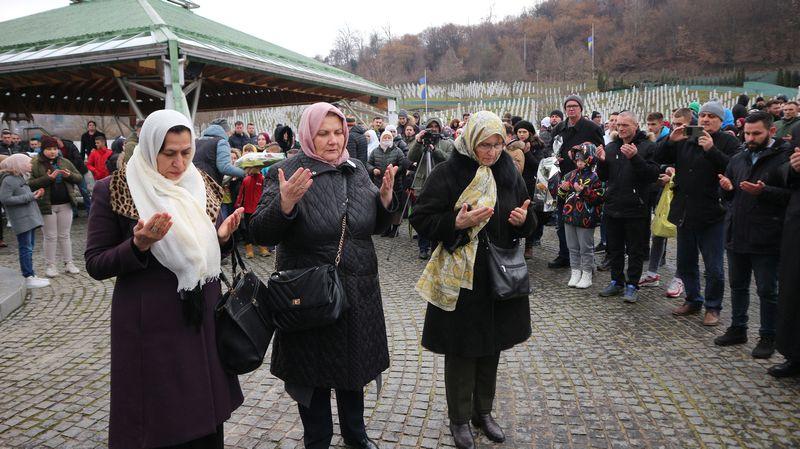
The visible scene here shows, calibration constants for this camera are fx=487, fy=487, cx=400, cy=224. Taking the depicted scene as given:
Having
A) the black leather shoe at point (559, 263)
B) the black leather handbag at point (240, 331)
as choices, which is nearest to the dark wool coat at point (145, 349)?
the black leather handbag at point (240, 331)

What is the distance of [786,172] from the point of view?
388 cm

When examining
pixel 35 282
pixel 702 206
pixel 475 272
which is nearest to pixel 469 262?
pixel 475 272

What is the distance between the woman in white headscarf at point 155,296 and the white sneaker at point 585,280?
533 centimetres

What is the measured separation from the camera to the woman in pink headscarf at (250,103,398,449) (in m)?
2.61

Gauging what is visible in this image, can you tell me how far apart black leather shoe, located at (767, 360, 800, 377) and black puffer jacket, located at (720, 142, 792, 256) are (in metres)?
0.89

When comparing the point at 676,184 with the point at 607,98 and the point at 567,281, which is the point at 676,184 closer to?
the point at 567,281

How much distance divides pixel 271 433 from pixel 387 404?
0.84 meters

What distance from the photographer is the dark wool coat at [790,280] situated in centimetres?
372

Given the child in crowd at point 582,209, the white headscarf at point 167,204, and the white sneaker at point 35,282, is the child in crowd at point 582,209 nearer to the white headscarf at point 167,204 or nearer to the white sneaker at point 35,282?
the white headscarf at point 167,204

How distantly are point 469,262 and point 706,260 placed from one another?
3.61 m

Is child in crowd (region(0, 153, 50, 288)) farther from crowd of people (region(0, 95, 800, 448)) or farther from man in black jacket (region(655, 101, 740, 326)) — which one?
man in black jacket (region(655, 101, 740, 326))


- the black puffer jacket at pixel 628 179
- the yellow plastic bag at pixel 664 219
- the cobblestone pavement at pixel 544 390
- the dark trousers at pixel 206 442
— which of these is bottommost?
the cobblestone pavement at pixel 544 390

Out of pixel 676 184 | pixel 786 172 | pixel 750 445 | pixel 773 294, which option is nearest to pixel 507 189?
pixel 750 445

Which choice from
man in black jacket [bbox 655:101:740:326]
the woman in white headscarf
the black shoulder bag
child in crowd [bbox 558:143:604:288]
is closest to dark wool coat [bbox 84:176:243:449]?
the woman in white headscarf
